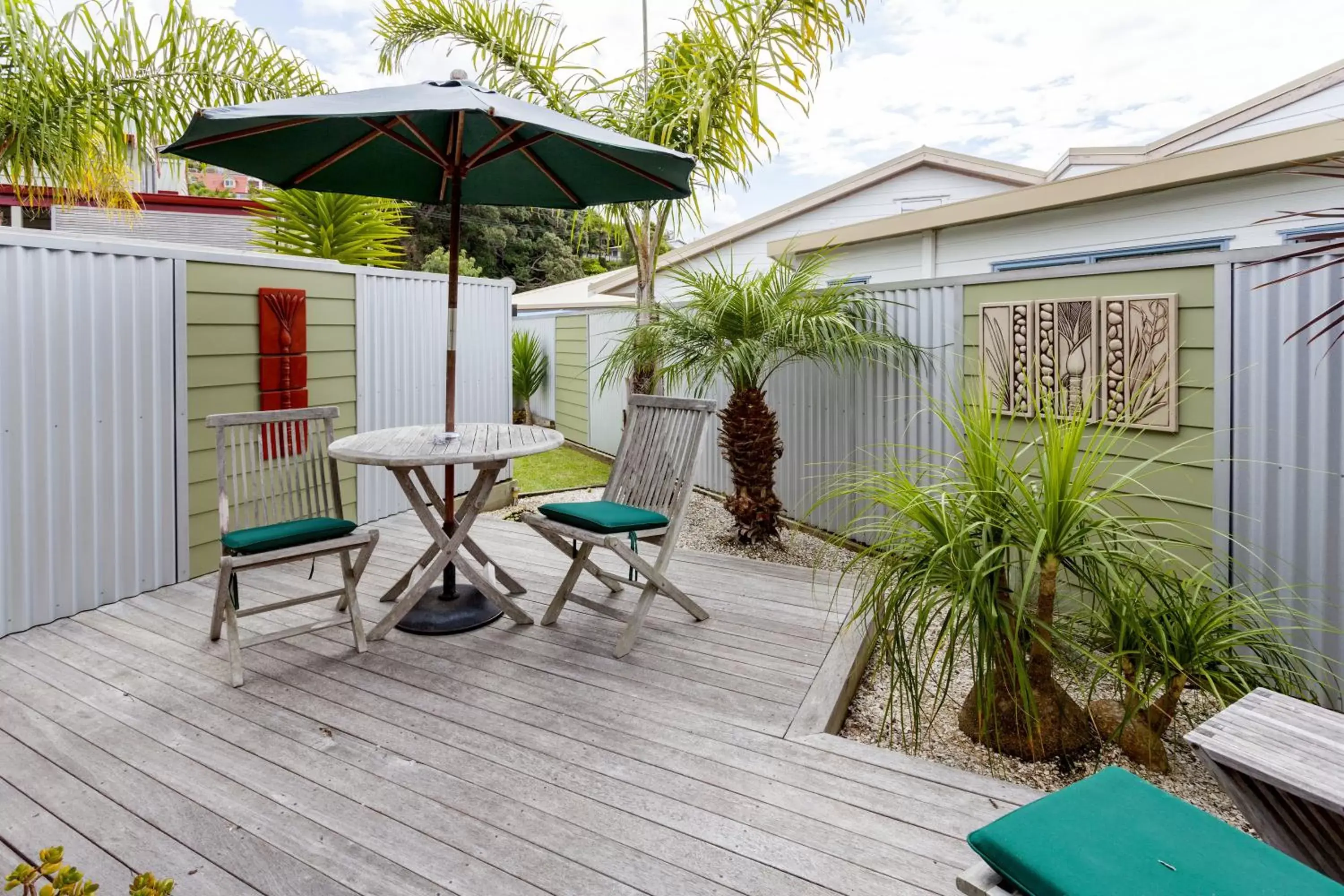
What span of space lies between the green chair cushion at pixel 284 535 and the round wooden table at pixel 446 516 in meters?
0.28

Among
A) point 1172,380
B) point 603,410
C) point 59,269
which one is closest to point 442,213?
point 603,410

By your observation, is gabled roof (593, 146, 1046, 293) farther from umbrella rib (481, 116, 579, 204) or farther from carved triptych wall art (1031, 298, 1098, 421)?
carved triptych wall art (1031, 298, 1098, 421)

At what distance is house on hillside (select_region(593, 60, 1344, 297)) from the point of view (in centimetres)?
457

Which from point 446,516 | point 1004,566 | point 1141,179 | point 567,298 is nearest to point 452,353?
point 446,516

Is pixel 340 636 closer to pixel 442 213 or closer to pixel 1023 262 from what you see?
pixel 1023 262

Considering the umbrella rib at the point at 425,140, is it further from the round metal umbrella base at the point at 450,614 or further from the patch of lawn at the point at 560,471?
the patch of lawn at the point at 560,471

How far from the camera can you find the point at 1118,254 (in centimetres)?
549

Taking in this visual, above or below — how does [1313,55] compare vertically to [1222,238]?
above

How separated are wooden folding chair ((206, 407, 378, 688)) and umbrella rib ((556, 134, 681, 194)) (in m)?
1.57

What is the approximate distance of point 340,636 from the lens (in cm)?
328

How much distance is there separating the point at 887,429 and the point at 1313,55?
10960 millimetres

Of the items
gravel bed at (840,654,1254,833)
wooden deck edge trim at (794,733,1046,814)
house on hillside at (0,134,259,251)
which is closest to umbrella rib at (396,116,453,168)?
wooden deck edge trim at (794,733,1046,814)

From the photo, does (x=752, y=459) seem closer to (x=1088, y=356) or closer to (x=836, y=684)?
(x=1088, y=356)

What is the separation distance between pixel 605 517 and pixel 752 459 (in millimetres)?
1715
